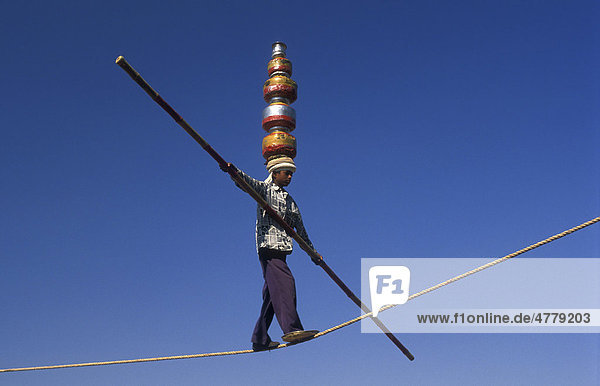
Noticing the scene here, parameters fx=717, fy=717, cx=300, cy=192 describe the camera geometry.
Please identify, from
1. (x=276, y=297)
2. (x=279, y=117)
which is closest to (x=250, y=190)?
(x=279, y=117)

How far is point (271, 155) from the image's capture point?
272 inches

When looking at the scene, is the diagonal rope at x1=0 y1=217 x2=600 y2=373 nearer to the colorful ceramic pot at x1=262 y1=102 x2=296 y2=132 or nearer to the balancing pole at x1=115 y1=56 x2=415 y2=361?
the balancing pole at x1=115 y1=56 x2=415 y2=361

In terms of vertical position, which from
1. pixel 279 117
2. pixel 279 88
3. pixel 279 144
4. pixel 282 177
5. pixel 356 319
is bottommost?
pixel 356 319

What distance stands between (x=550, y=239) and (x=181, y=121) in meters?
3.13

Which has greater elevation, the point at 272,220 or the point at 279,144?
the point at 279,144

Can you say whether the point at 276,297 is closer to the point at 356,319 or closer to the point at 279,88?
the point at 356,319

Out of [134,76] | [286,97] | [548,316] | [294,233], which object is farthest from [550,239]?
[134,76]

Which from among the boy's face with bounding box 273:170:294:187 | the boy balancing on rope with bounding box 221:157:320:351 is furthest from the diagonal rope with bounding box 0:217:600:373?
the boy's face with bounding box 273:170:294:187

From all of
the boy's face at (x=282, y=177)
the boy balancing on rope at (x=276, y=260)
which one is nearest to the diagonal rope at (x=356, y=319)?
the boy balancing on rope at (x=276, y=260)

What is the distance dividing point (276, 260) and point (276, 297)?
0.36m

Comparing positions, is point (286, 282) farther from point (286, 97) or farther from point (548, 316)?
point (548, 316)

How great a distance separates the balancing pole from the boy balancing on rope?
6.7 inches

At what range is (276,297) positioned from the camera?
22.2 feet

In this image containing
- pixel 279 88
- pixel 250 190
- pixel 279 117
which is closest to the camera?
pixel 250 190
